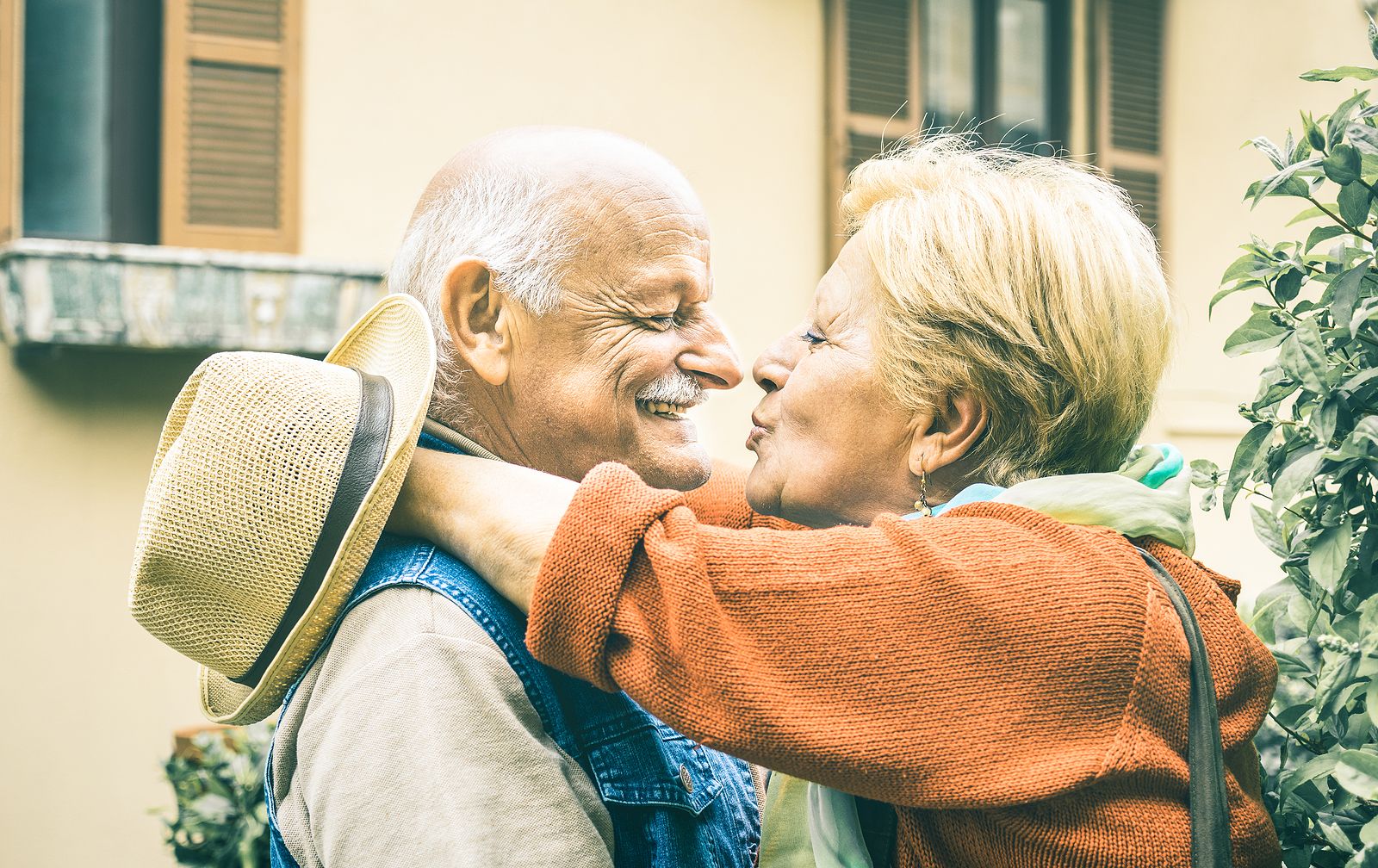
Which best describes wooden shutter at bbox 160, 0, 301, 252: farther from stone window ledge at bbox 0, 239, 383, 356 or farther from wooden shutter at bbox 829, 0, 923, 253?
wooden shutter at bbox 829, 0, 923, 253

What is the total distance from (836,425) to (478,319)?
1.78 feet

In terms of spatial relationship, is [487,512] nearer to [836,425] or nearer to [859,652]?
[859,652]

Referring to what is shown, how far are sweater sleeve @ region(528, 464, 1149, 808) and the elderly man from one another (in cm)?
15

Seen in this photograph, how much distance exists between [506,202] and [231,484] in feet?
1.91

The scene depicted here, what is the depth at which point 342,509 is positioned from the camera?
4.92ft

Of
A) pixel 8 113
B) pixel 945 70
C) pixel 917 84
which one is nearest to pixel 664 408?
pixel 8 113

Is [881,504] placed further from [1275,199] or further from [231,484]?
[1275,199]

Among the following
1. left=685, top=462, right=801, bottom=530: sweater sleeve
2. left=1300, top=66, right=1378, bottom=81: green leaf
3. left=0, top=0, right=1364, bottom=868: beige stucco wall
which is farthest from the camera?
left=0, top=0, right=1364, bottom=868: beige stucco wall

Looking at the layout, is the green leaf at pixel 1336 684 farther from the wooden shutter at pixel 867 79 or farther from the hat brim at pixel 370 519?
the wooden shutter at pixel 867 79

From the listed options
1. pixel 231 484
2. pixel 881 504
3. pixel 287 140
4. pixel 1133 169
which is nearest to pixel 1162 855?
pixel 881 504

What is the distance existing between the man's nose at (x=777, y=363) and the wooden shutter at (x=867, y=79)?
4.48m

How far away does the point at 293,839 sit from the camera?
150cm

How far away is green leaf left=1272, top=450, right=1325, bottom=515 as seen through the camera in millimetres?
1657

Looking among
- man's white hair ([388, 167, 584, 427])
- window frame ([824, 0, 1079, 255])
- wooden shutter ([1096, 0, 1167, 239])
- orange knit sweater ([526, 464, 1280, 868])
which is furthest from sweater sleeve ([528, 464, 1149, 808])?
wooden shutter ([1096, 0, 1167, 239])
